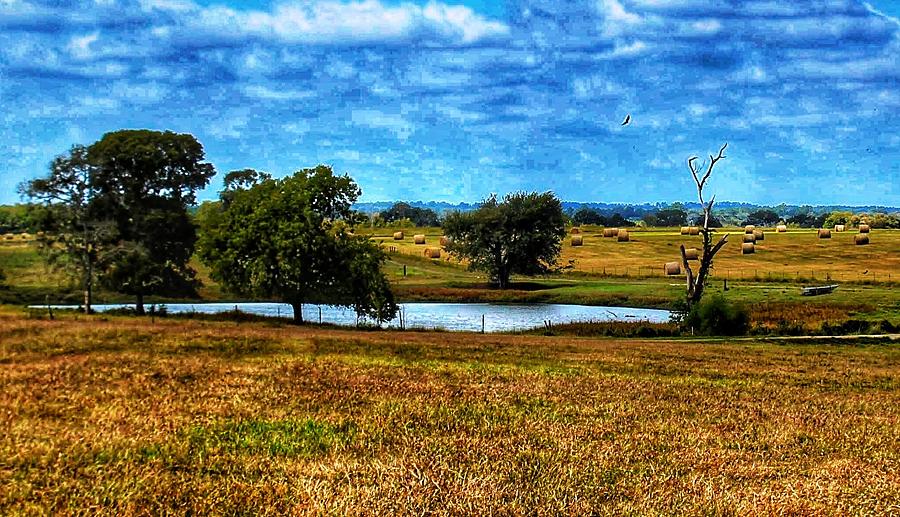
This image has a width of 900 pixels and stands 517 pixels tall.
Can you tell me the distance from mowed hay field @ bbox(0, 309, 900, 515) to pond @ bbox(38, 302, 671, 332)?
2098 inches

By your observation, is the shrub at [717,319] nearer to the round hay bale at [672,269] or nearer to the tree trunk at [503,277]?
the round hay bale at [672,269]

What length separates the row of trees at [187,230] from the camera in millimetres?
64750

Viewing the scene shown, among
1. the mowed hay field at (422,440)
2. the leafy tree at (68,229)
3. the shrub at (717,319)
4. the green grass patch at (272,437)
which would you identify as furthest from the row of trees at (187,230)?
the green grass patch at (272,437)

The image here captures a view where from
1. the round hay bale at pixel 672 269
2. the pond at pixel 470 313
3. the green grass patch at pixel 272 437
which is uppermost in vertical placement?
the green grass patch at pixel 272 437

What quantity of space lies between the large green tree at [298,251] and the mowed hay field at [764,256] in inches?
2504

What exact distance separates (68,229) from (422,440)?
229ft

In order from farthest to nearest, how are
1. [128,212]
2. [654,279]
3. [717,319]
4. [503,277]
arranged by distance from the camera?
[503,277] < [654,279] < [128,212] < [717,319]

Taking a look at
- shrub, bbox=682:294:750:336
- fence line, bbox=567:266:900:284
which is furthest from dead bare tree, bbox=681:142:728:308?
fence line, bbox=567:266:900:284

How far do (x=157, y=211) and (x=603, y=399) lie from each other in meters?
74.3

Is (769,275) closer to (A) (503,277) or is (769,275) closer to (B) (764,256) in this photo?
(B) (764,256)

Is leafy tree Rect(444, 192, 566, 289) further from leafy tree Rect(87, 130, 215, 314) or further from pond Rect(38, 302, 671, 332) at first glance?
leafy tree Rect(87, 130, 215, 314)

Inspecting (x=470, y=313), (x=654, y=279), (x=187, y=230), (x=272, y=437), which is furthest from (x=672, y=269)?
(x=272, y=437)

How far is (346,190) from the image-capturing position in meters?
69.5

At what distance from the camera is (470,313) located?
92.5m
